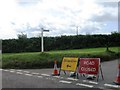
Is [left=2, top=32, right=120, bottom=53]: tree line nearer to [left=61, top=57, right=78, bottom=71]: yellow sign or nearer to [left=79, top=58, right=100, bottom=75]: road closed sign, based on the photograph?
[left=61, top=57, right=78, bottom=71]: yellow sign

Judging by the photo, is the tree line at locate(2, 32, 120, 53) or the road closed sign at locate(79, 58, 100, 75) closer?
the road closed sign at locate(79, 58, 100, 75)

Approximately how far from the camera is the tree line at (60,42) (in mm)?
39281

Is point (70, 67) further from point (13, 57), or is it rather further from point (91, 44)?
point (91, 44)

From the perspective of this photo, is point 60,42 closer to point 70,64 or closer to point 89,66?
point 70,64

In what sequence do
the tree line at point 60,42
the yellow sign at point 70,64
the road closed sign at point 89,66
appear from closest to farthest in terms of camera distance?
the road closed sign at point 89,66 < the yellow sign at point 70,64 < the tree line at point 60,42

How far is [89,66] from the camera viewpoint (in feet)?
44.9

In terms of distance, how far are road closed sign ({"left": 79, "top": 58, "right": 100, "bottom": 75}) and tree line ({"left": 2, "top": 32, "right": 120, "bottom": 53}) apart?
25.3 meters

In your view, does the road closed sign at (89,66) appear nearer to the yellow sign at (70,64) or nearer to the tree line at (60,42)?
the yellow sign at (70,64)

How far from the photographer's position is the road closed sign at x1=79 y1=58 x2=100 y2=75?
1335cm

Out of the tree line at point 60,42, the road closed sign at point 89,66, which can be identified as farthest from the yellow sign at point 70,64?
the tree line at point 60,42

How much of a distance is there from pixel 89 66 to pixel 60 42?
2785 cm

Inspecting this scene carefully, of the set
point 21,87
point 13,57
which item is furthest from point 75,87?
point 13,57

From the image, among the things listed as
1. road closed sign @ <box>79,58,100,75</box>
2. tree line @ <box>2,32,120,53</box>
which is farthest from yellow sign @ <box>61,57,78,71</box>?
tree line @ <box>2,32,120,53</box>

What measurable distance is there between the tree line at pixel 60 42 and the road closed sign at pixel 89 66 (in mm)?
25326
